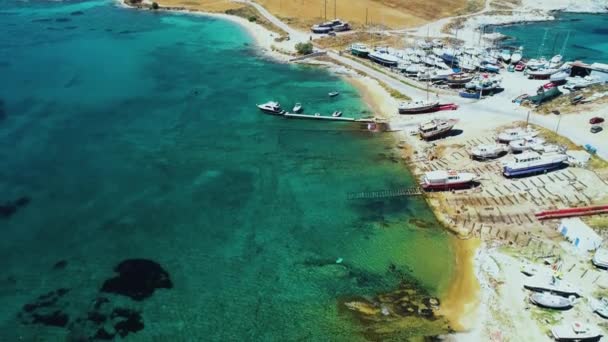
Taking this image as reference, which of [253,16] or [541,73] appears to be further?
[253,16]

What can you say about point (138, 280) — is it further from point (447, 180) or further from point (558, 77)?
point (558, 77)

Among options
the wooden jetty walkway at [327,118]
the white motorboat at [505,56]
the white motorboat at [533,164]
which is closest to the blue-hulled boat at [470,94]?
the wooden jetty walkway at [327,118]

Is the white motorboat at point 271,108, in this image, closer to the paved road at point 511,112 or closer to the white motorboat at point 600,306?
the paved road at point 511,112

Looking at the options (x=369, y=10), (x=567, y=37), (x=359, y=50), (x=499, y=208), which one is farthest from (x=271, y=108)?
(x=567, y=37)

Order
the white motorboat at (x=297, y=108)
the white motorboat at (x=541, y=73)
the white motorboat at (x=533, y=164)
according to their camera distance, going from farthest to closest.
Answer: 1. the white motorboat at (x=541, y=73)
2. the white motorboat at (x=297, y=108)
3. the white motorboat at (x=533, y=164)

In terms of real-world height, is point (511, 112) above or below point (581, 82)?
below

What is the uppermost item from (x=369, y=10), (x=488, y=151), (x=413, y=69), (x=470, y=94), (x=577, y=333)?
(x=369, y=10)

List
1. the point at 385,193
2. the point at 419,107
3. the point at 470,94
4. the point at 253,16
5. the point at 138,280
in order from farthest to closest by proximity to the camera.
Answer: the point at 253,16 < the point at 470,94 < the point at 419,107 < the point at 385,193 < the point at 138,280
